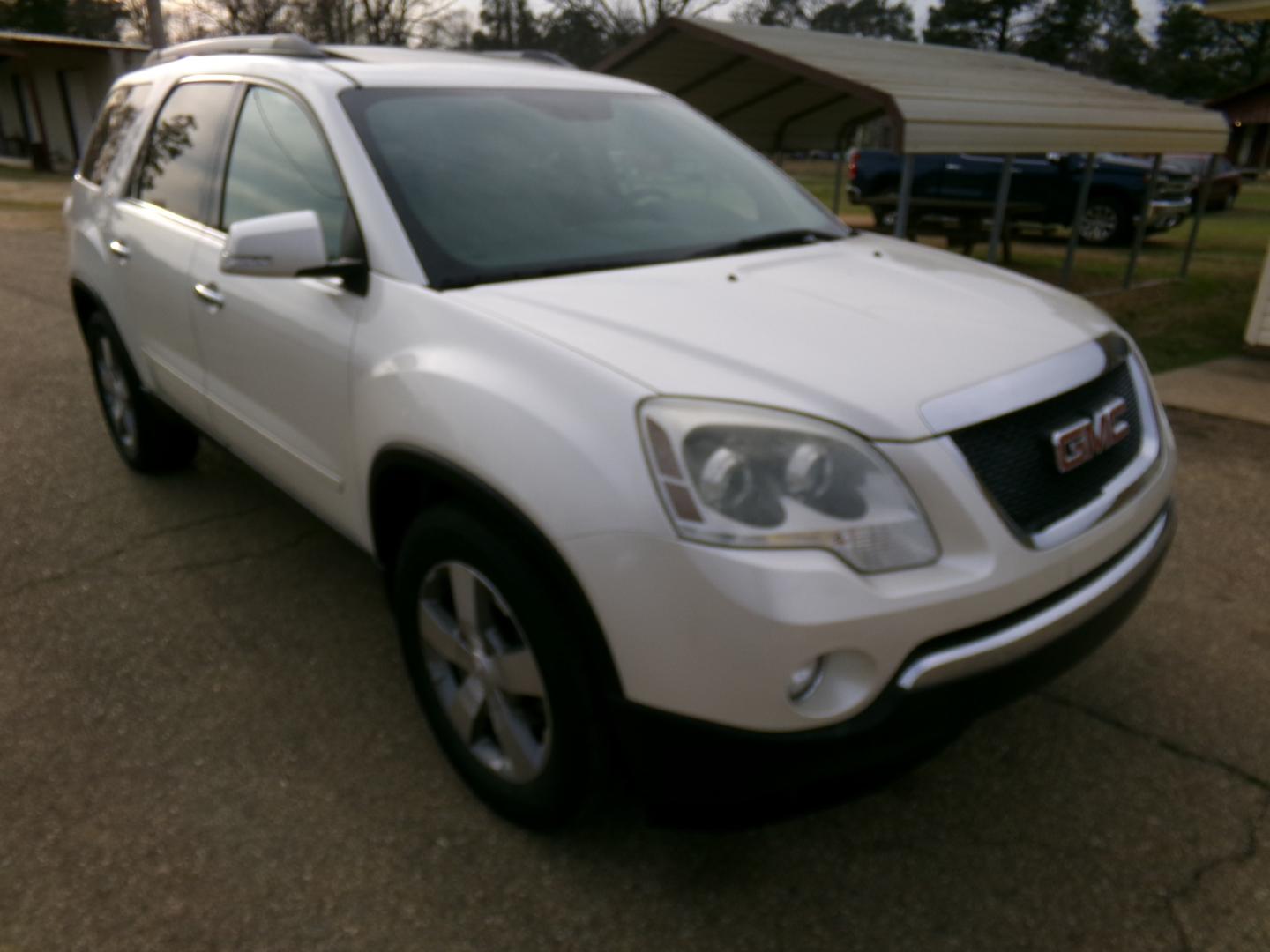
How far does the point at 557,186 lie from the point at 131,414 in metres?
2.57

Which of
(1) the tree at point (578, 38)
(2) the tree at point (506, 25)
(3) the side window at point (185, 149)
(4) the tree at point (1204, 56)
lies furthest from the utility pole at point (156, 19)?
(4) the tree at point (1204, 56)

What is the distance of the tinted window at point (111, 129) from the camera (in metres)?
4.05

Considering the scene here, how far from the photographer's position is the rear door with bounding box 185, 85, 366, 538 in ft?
8.46

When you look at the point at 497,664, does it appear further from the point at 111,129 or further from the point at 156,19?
the point at 156,19

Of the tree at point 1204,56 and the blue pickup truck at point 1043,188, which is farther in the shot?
the tree at point 1204,56

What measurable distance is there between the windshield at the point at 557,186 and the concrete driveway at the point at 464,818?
4.33 feet

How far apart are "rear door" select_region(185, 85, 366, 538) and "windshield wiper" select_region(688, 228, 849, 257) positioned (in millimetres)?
962

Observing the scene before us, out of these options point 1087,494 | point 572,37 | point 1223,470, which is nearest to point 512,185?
point 1087,494

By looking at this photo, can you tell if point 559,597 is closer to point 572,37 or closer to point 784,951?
point 784,951

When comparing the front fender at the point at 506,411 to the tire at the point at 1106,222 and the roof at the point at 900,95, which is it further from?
the tire at the point at 1106,222

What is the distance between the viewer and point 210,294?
3131 millimetres

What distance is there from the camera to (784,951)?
2047 mm

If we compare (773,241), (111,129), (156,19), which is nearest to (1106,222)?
(773,241)

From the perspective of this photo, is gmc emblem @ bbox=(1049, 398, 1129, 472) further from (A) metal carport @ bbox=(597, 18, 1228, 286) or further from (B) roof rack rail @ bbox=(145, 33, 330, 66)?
(A) metal carport @ bbox=(597, 18, 1228, 286)
